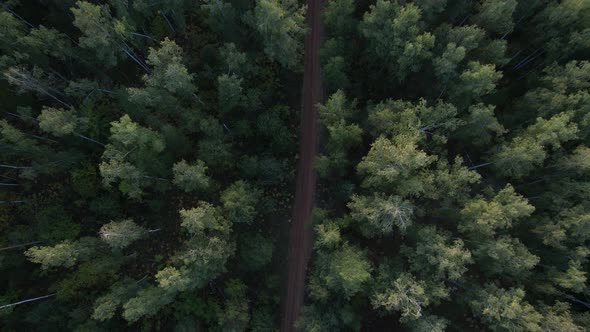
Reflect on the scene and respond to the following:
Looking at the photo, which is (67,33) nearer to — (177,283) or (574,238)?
(177,283)

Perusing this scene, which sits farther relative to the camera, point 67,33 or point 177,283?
point 67,33

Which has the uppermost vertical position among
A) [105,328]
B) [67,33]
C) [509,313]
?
[67,33]

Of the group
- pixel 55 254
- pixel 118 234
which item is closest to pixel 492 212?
pixel 118 234

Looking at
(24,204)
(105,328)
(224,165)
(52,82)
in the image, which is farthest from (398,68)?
(24,204)

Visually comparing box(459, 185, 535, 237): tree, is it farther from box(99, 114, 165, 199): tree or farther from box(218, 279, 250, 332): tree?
box(99, 114, 165, 199): tree

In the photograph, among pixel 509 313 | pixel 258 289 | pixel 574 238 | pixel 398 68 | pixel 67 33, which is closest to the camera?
pixel 509 313

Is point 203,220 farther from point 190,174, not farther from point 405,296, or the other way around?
point 405,296
